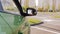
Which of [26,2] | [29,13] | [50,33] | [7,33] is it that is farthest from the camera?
[26,2]

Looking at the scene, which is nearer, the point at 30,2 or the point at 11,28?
the point at 11,28

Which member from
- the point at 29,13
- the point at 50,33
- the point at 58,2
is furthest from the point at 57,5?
the point at 29,13

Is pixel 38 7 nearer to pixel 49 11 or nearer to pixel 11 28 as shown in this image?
pixel 49 11

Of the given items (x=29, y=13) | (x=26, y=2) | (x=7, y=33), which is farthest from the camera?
(x=26, y=2)

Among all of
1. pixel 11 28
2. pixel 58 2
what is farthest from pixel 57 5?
pixel 11 28

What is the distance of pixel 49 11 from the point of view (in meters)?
3.08

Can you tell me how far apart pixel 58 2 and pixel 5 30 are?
2.59m

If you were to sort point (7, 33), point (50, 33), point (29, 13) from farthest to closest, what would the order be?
point (50, 33) → point (29, 13) → point (7, 33)

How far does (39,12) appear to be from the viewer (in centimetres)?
304

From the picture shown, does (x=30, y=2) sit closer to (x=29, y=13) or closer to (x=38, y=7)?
(x=38, y=7)

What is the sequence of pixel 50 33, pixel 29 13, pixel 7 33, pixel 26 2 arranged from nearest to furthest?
pixel 7 33 → pixel 29 13 → pixel 50 33 → pixel 26 2

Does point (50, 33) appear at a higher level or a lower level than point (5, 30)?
lower

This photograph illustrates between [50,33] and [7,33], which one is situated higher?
[7,33]

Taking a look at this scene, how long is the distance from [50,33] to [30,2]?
1436mm
